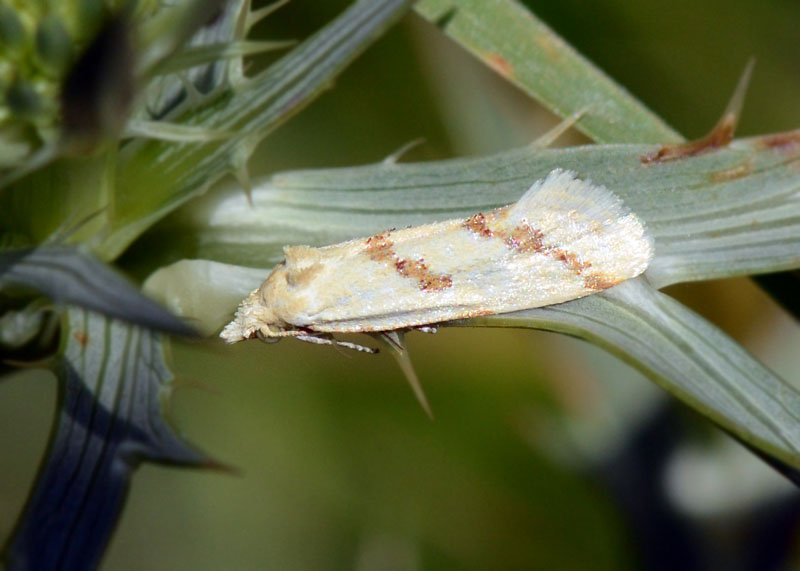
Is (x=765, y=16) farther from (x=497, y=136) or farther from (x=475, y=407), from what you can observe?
(x=475, y=407)

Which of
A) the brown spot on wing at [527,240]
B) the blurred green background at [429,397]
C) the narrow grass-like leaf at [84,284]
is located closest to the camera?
the narrow grass-like leaf at [84,284]

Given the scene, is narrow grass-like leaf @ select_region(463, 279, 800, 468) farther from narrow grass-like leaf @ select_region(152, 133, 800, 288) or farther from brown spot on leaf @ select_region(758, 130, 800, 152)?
brown spot on leaf @ select_region(758, 130, 800, 152)

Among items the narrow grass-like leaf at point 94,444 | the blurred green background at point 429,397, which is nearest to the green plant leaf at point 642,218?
the narrow grass-like leaf at point 94,444

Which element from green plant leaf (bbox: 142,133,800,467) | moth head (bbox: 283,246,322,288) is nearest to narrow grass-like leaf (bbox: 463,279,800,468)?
green plant leaf (bbox: 142,133,800,467)

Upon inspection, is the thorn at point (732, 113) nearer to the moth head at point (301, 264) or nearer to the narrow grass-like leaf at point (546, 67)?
the narrow grass-like leaf at point (546, 67)

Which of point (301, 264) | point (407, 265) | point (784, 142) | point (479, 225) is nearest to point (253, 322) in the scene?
point (301, 264)

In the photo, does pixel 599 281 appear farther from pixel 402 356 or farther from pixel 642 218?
pixel 402 356

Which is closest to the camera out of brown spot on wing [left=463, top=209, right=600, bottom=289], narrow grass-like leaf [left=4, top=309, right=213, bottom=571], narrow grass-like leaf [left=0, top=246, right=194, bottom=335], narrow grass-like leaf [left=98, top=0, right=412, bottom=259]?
narrow grass-like leaf [left=0, top=246, right=194, bottom=335]
